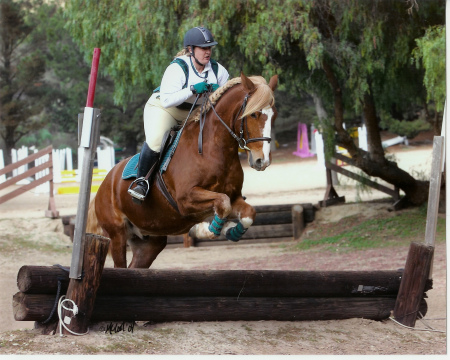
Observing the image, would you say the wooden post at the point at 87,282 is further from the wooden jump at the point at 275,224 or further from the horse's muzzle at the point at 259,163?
the wooden jump at the point at 275,224

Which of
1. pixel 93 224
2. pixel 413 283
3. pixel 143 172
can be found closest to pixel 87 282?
pixel 143 172

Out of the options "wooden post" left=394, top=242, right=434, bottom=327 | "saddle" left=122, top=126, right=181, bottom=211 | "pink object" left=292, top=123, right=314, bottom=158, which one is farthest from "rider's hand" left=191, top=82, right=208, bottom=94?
"pink object" left=292, top=123, right=314, bottom=158

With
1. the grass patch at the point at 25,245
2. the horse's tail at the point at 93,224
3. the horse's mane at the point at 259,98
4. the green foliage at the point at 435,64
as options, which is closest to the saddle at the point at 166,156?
the horse's mane at the point at 259,98

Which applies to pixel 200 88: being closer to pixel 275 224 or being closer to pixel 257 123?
pixel 257 123

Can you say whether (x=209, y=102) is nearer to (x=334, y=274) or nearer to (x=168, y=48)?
(x=334, y=274)

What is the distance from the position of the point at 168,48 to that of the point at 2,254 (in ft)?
17.8

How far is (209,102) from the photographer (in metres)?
5.57

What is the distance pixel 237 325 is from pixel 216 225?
120 cm

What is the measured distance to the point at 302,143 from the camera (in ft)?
112

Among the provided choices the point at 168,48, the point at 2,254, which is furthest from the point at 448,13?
the point at 2,254

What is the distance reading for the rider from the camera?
17.8 feet

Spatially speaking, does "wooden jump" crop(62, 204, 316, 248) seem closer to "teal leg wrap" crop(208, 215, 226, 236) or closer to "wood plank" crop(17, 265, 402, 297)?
"wood plank" crop(17, 265, 402, 297)

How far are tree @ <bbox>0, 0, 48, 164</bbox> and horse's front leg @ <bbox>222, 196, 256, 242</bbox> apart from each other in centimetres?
2067

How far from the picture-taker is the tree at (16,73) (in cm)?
2500
